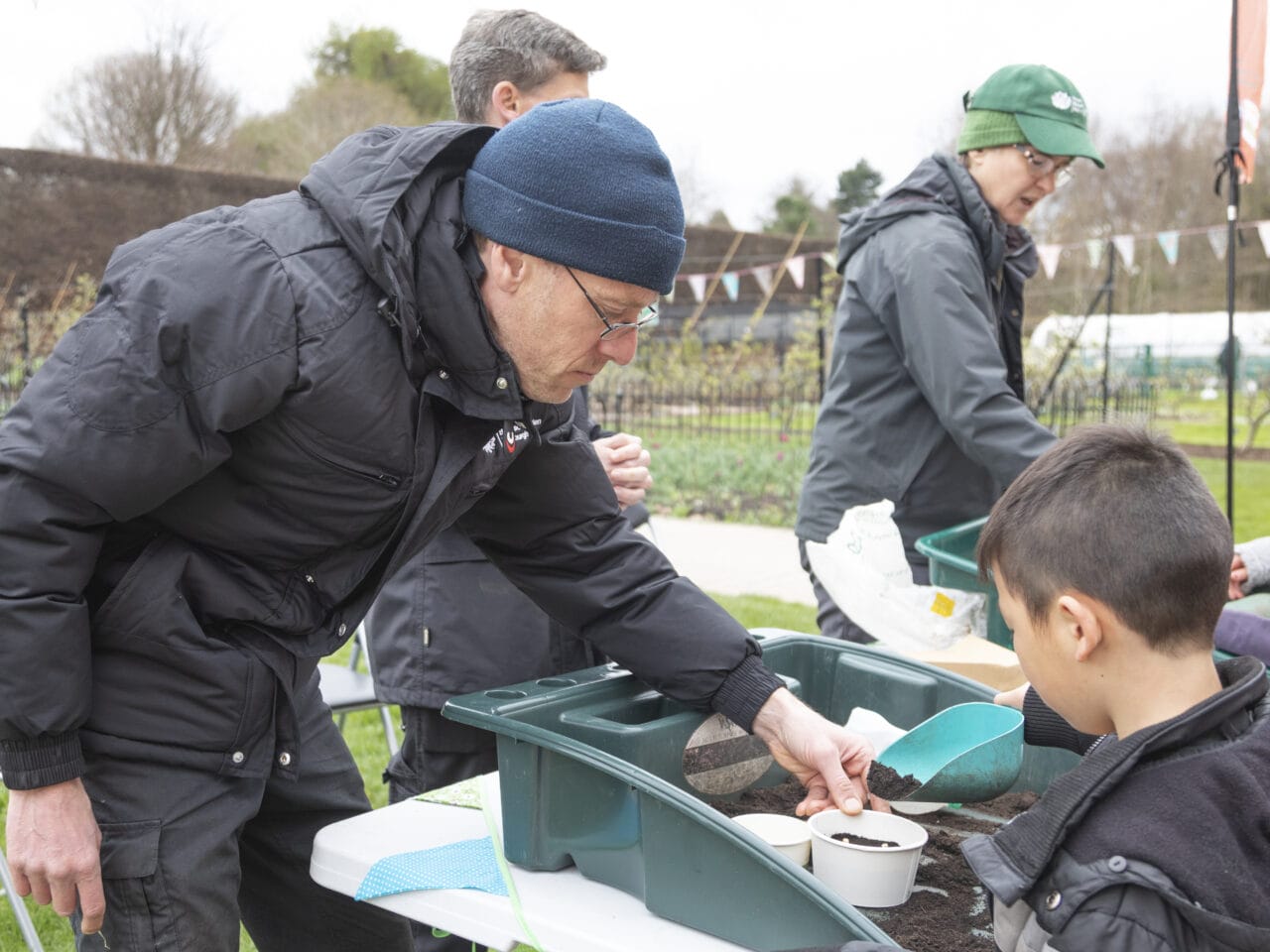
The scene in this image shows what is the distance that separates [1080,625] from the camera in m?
1.25

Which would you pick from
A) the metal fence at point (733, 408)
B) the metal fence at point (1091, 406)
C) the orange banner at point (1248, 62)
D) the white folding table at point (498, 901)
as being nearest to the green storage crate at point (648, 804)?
the white folding table at point (498, 901)

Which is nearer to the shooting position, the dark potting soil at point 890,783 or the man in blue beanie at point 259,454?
the man in blue beanie at point 259,454

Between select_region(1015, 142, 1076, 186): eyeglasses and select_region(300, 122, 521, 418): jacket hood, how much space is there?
1.78 meters

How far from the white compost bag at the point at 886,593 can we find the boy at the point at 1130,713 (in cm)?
91

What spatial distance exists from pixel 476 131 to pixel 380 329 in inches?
12.3

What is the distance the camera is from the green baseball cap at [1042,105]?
2785mm

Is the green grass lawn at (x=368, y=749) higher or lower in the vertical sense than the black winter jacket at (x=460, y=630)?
lower

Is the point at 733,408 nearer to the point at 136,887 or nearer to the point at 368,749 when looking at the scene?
the point at 368,749

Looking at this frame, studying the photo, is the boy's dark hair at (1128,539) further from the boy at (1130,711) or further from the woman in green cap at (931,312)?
the woman in green cap at (931,312)

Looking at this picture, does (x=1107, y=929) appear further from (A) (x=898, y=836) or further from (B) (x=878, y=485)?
(B) (x=878, y=485)

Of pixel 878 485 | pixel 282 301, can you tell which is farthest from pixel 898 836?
pixel 878 485

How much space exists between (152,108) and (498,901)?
2189 centimetres

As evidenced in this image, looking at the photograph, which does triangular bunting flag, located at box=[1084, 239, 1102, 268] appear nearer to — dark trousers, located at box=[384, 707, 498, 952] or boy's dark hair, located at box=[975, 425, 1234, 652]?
dark trousers, located at box=[384, 707, 498, 952]

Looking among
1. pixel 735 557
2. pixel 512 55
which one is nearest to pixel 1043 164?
pixel 512 55
